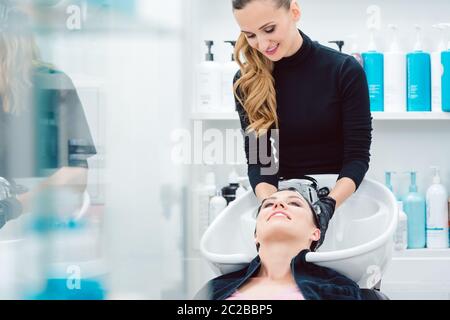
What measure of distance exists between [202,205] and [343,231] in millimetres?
396

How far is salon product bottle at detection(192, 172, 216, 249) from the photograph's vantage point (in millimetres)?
1555

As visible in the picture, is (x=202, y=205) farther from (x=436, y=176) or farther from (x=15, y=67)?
(x=436, y=176)

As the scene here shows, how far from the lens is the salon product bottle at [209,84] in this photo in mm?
1644

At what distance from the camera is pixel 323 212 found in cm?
137

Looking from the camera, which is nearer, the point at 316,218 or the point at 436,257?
the point at 316,218

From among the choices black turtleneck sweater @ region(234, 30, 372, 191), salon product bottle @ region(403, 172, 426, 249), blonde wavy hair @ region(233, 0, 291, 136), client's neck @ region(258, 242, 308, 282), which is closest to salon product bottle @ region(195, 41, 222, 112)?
blonde wavy hair @ region(233, 0, 291, 136)

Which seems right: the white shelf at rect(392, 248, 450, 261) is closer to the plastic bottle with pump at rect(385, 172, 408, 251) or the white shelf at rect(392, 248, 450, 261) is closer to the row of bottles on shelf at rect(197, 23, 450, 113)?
the plastic bottle with pump at rect(385, 172, 408, 251)

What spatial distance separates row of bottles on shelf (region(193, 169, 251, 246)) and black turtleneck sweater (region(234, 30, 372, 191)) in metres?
0.14

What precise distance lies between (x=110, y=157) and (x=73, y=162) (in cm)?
10

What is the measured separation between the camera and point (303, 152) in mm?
1483

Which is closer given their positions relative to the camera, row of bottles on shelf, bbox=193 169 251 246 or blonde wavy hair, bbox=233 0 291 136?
blonde wavy hair, bbox=233 0 291 136
